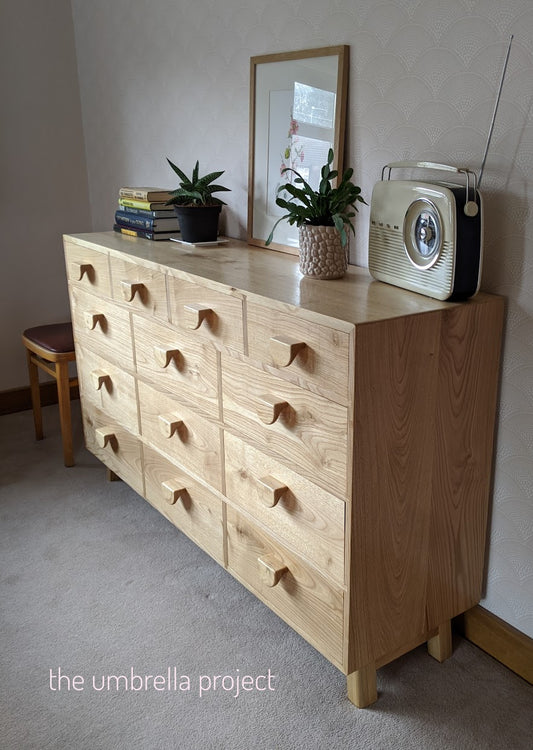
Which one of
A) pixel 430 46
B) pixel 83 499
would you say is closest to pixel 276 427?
pixel 430 46

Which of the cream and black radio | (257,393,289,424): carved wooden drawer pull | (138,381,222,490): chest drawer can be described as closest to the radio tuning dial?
the cream and black radio

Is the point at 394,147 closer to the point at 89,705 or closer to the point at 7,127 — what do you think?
the point at 89,705

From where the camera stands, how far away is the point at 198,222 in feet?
6.54

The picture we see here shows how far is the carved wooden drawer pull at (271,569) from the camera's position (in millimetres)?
1486

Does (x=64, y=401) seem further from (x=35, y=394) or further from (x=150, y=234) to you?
(x=150, y=234)

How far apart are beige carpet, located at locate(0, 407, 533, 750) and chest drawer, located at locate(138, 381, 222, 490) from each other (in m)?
0.34

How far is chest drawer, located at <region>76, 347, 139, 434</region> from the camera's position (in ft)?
6.73

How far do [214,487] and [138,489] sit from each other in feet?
1.66

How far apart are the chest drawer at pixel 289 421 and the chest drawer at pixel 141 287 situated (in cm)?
31

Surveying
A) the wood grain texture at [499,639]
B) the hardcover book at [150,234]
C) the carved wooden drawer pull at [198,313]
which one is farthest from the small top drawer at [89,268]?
the wood grain texture at [499,639]

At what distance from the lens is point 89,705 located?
148cm

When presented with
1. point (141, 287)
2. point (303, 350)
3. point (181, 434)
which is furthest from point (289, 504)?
point (141, 287)

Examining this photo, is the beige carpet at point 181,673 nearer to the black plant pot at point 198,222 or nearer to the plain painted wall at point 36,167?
the black plant pot at point 198,222

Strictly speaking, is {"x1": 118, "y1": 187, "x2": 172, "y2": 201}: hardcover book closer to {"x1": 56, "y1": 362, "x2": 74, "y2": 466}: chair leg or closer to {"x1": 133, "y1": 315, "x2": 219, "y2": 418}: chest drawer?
{"x1": 133, "y1": 315, "x2": 219, "y2": 418}: chest drawer
